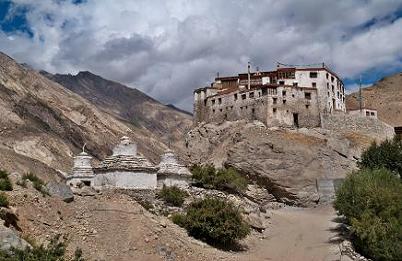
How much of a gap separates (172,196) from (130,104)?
483 ft

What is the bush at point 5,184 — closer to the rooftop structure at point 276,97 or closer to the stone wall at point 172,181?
the stone wall at point 172,181

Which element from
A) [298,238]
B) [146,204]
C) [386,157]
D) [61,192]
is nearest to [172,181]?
[146,204]

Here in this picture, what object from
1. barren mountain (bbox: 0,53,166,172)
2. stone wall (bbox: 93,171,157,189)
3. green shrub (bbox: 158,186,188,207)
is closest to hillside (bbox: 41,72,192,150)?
barren mountain (bbox: 0,53,166,172)

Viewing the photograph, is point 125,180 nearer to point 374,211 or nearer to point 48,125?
point 374,211

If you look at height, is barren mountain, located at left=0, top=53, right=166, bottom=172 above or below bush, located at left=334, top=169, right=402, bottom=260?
above

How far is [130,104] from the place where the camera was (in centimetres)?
18012

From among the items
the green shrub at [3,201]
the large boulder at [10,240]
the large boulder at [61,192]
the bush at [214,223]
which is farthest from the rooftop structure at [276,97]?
the large boulder at [10,240]

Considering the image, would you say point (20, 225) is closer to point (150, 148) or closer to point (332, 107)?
point (332, 107)

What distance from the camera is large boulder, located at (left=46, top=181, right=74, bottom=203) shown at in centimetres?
2751

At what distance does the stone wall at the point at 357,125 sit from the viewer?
194ft

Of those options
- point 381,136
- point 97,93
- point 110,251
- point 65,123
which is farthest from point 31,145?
point 97,93

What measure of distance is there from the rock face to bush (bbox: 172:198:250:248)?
18.8 meters

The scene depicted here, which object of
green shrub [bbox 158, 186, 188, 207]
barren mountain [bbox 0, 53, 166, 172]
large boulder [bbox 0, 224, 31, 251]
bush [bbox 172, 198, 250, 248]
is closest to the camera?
large boulder [bbox 0, 224, 31, 251]

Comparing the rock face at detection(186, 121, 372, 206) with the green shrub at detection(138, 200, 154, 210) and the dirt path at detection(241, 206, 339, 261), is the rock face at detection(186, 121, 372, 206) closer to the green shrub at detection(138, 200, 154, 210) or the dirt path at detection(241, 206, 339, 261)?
the dirt path at detection(241, 206, 339, 261)
